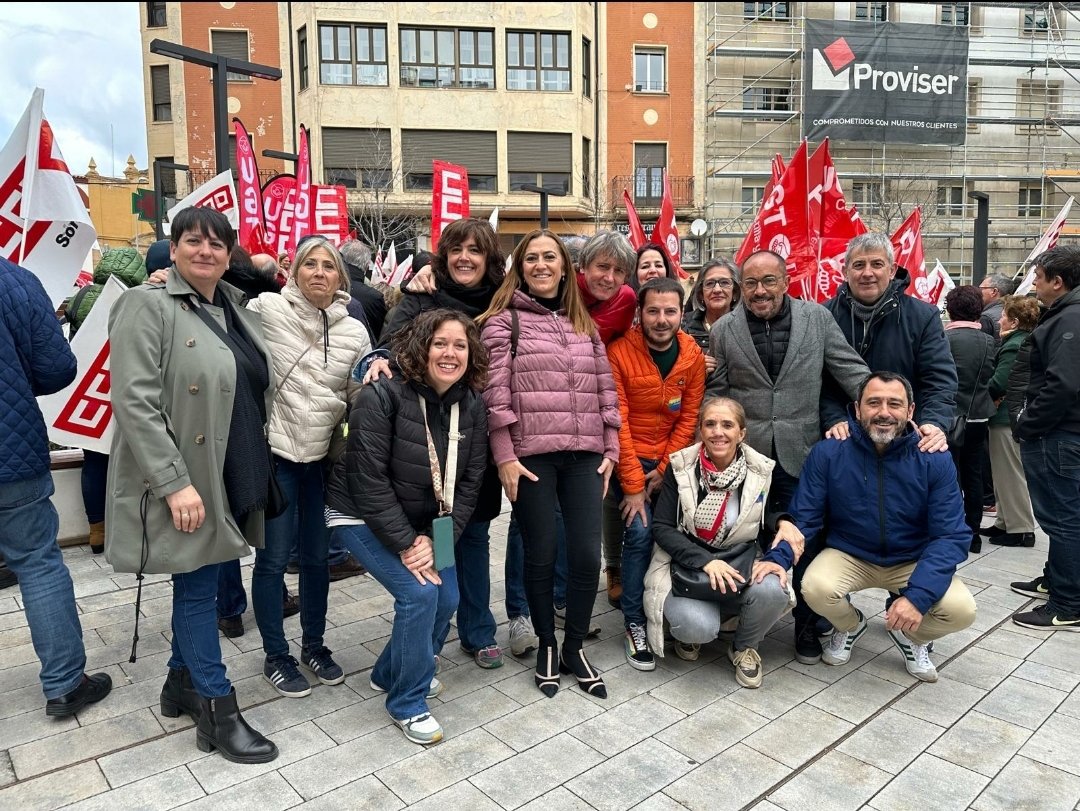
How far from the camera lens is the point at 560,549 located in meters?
4.66

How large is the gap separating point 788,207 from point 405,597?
5.40m

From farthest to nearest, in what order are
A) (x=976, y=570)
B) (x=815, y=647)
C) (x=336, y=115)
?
(x=336, y=115) < (x=976, y=570) < (x=815, y=647)

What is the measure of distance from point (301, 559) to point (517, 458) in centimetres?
123

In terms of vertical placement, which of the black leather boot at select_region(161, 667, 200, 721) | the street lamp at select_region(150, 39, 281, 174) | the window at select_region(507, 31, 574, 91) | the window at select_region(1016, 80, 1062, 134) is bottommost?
the black leather boot at select_region(161, 667, 200, 721)

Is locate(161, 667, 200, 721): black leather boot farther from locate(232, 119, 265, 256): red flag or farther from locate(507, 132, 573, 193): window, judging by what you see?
locate(507, 132, 573, 193): window

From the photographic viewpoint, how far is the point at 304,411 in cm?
363

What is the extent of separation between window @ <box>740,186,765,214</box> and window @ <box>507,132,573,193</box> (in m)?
6.55

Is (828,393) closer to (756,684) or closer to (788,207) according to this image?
(756,684)

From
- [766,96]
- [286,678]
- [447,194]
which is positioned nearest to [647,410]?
[286,678]

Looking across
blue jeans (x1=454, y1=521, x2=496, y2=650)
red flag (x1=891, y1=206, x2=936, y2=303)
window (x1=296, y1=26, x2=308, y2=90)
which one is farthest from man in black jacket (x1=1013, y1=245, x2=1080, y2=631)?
window (x1=296, y1=26, x2=308, y2=90)

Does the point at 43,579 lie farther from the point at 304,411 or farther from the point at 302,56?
the point at 302,56

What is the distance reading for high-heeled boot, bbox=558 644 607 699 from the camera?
375cm

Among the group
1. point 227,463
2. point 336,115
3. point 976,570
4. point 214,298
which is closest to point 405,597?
point 227,463

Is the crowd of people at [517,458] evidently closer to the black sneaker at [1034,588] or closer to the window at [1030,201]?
the black sneaker at [1034,588]
